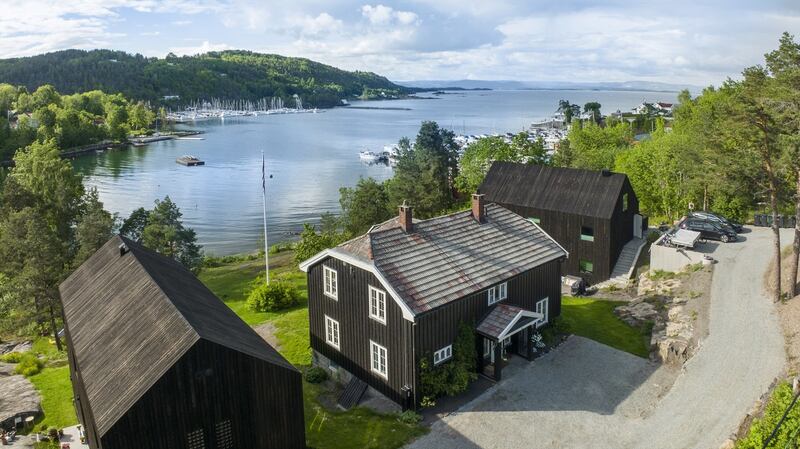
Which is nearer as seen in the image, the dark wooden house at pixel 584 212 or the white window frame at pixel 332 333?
the white window frame at pixel 332 333

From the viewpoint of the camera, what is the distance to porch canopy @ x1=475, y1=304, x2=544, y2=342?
887 inches

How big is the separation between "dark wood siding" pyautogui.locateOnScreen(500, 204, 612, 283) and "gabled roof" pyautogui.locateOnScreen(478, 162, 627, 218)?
388 millimetres

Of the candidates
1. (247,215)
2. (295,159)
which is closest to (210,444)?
(247,215)

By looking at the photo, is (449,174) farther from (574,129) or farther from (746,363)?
(746,363)

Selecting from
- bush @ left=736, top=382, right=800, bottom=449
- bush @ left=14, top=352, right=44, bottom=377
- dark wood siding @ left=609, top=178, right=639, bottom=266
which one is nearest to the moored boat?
bush @ left=14, top=352, right=44, bottom=377

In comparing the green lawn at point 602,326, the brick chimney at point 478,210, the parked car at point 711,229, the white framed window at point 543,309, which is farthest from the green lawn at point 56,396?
the parked car at point 711,229

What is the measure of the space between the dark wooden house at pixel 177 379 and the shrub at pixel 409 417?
4.35m

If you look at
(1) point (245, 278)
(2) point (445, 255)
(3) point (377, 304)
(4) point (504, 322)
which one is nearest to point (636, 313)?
(4) point (504, 322)

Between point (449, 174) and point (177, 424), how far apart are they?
182 ft

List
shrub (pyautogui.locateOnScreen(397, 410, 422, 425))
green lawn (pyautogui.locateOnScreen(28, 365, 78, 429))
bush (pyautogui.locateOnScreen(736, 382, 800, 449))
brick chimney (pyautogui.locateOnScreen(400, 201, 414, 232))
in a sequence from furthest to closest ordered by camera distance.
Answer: brick chimney (pyautogui.locateOnScreen(400, 201, 414, 232)), green lawn (pyautogui.locateOnScreen(28, 365, 78, 429)), shrub (pyautogui.locateOnScreen(397, 410, 422, 425)), bush (pyautogui.locateOnScreen(736, 382, 800, 449))

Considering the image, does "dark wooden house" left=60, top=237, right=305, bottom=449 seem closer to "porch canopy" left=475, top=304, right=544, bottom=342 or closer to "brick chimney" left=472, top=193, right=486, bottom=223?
"porch canopy" left=475, top=304, right=544, bottom=342

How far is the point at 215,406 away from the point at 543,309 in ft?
52.5

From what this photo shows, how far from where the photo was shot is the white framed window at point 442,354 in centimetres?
2186

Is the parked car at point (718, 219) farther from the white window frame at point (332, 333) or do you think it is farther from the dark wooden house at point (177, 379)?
the dark wooden house at point (177, 379)
